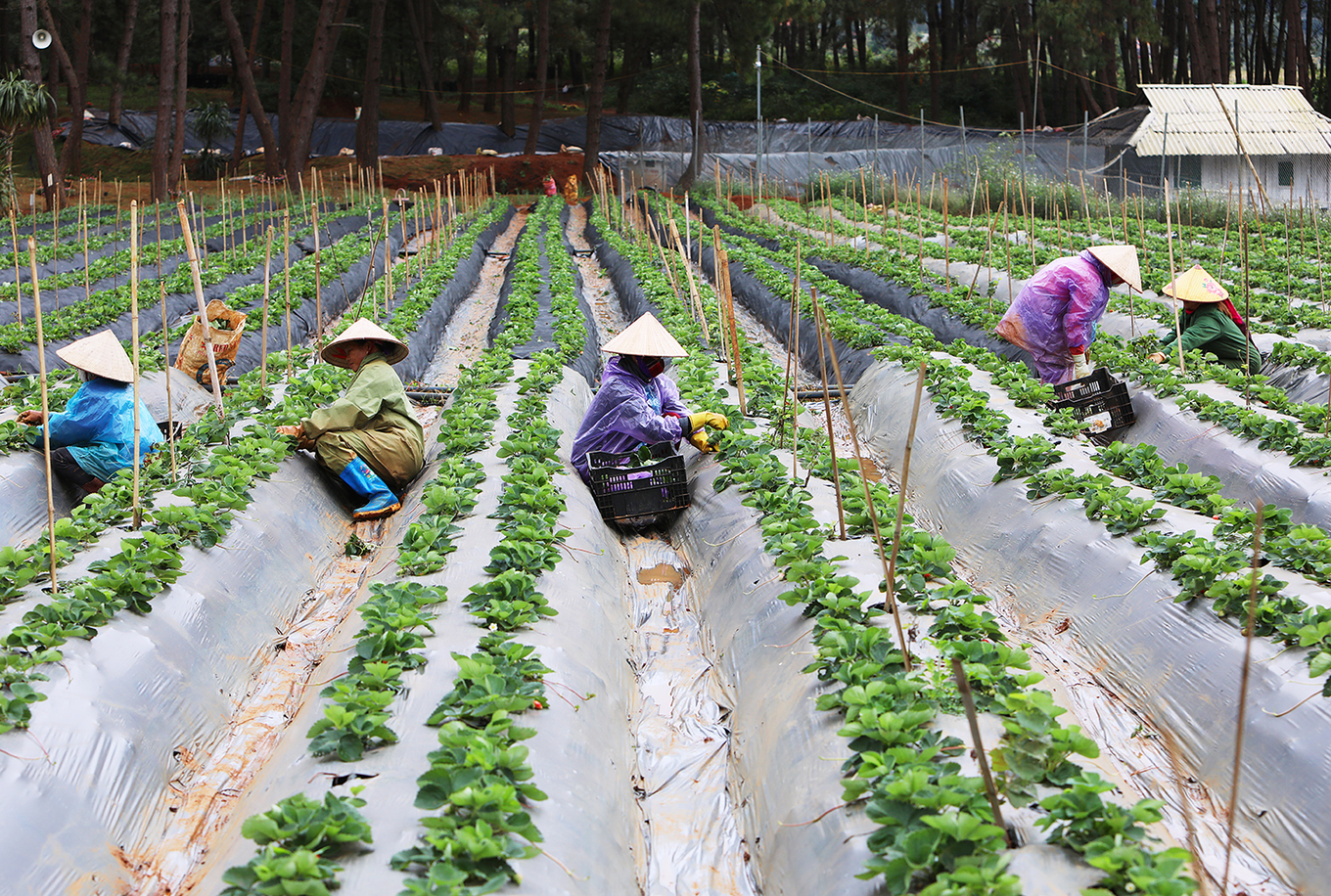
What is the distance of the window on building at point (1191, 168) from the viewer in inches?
1010

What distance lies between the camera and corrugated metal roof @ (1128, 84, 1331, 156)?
81.7ft

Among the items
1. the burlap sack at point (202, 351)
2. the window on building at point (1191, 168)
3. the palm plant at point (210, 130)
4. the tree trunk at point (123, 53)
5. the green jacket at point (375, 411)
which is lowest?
the green jacket at point (375, 411)

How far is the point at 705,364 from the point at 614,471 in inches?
94.6

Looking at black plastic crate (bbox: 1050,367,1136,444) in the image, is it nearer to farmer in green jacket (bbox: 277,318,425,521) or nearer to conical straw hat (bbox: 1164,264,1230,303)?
conical straw hat (bbox: 1164,264,1230,303)

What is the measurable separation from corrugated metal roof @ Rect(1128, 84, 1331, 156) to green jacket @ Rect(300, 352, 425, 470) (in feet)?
78.8

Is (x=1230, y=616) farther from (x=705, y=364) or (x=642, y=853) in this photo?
(x=705, y=364)

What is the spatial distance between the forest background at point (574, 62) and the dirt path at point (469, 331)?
10768 millimetres

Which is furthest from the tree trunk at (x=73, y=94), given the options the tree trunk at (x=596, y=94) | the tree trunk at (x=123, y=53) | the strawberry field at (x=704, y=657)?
the strawberry field at (x=704, y=657)

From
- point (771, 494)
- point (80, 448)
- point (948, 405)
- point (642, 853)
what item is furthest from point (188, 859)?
point (948, 405)

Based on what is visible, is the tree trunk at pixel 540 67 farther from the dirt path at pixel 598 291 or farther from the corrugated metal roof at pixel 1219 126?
the corrugated metal roof at pixel 1219 126

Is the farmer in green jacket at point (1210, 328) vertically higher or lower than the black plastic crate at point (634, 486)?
higher

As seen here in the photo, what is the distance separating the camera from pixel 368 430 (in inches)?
242

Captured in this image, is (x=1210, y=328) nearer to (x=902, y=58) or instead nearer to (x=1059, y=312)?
(x=1059, y=312)

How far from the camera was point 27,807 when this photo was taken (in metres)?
2.95
